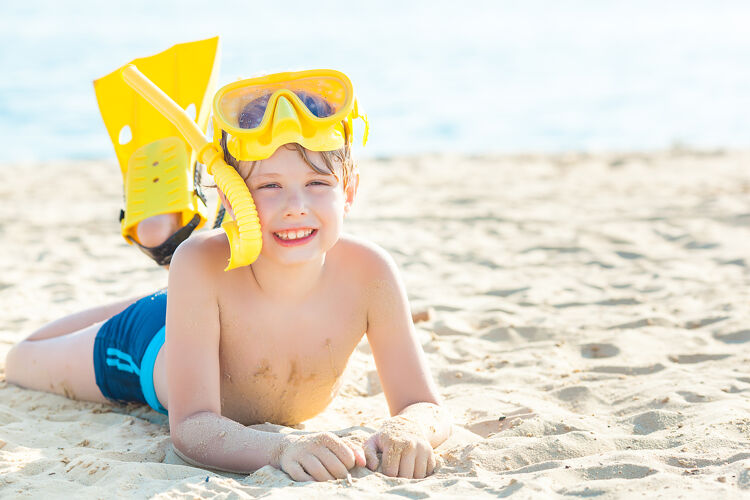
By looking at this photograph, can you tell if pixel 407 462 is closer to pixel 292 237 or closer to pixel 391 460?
pixel 391 460

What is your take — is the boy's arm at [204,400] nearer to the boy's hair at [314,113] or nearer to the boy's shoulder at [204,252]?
the boy's shoulder at [204,252]

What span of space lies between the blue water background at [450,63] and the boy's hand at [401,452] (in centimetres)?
995

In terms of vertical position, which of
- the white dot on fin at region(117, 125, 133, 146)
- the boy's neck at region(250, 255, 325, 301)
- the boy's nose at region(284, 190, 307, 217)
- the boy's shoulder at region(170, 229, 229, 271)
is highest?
the white dot on fin at region(117, 125, 133, 146)

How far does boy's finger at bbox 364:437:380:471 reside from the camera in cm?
231

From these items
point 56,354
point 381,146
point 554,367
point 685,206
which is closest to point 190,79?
point 56,354

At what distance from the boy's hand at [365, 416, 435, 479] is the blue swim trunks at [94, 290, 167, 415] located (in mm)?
991

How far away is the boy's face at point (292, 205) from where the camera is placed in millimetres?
2346

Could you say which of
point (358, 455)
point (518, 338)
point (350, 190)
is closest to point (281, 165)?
point (350, 190)

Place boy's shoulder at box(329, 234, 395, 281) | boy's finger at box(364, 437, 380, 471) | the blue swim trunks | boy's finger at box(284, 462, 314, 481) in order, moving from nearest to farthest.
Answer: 1. boy's finger at box(284, 462, 314, 481)
2. boy's finger at box(364, 437, 380, 471)
3. boy's shoulder at box(329, 234, 395, 281)
4. the blue swim trunks

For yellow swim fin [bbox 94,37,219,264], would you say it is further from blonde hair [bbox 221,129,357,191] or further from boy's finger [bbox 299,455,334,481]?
boy's finger [bbox 299,455,334,481]

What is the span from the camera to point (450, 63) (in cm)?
2434

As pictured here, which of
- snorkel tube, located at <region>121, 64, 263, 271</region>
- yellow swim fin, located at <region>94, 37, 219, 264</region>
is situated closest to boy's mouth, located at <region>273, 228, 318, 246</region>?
snorkel tube, located at <region>121, 64, 263, 271</region>

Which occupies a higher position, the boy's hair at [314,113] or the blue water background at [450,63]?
the blue water background at [450,63]

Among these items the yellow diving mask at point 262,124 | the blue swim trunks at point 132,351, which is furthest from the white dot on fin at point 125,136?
the yellow diving mask at point 262,124
